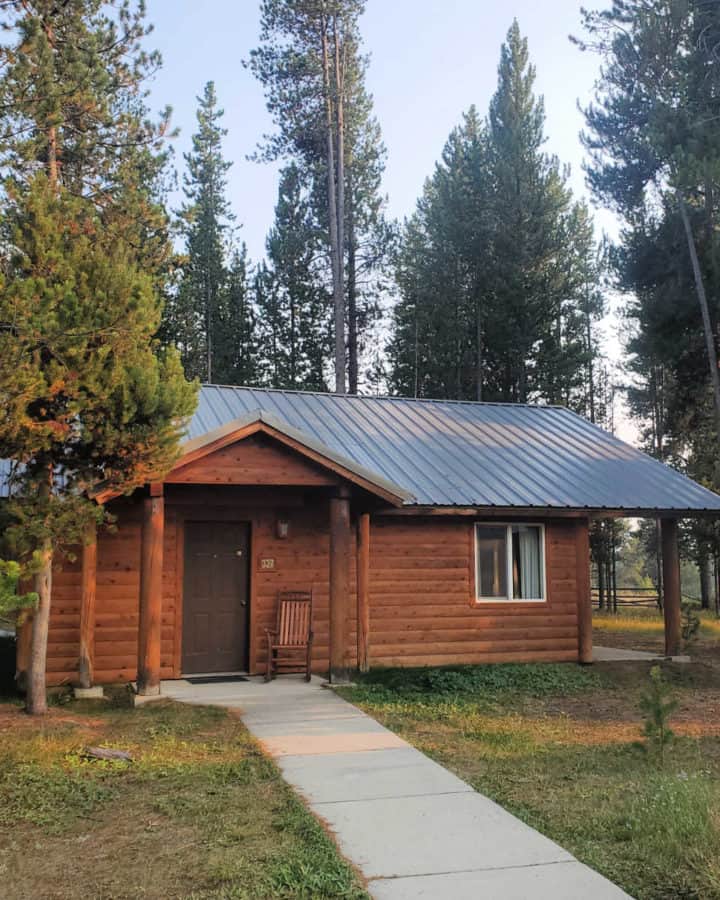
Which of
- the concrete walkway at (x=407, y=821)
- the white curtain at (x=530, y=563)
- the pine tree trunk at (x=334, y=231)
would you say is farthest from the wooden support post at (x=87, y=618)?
the pine tree trunk at (x=334, y=231)

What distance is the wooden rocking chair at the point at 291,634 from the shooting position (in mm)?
11578

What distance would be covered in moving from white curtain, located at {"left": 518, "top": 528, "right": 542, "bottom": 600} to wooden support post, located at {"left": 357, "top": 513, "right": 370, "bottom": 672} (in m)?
2.57

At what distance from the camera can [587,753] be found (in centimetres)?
762

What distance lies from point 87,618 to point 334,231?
19.8 m

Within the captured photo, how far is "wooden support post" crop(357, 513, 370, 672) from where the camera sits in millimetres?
12125

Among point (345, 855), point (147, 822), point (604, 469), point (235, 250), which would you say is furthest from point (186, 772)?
point (235, 250)

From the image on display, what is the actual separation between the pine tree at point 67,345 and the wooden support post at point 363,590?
150 inches

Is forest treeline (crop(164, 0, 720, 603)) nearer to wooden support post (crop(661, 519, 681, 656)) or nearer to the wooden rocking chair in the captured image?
wooden support post (crop(661, 519, 681, 656))

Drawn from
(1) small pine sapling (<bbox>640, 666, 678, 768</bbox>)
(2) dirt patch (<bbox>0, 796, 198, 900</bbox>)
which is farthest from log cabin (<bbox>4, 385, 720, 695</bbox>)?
(1) small pine sapling (<bbox>640, 666, 678, 768</bbox>)

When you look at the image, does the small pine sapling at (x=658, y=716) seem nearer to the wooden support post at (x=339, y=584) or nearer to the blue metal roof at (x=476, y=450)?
the wooden support post at (x=339, y=584)

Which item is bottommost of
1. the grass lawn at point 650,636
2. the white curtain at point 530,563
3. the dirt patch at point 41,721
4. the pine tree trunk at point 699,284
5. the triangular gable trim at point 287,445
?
the grass lawn at point 650,636

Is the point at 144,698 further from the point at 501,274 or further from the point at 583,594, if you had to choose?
the point at 501,274

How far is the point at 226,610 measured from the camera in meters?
12.1

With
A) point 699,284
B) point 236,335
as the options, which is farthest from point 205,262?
point 699,284
